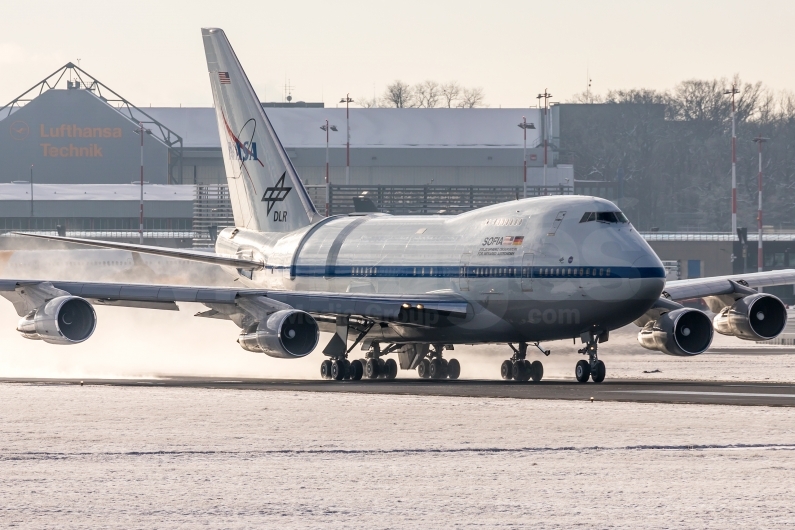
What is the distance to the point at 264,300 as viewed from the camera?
33156 millimetres

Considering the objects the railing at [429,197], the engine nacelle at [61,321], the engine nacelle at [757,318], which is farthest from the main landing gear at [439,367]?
the railing at [429,197]

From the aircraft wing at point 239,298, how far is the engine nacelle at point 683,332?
4.96 meters

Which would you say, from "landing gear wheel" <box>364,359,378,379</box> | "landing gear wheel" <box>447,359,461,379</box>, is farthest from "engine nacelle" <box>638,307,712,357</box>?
"landing gear wheel" <box>364,359,378,379</box>

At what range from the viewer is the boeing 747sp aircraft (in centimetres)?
3188

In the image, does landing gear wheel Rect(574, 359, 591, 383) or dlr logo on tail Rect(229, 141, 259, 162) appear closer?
landing gear wheel Rect(574, 359, 591, 383)

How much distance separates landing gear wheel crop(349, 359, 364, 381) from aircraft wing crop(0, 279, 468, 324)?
1.40m

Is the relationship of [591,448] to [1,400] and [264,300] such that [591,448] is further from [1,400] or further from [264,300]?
[264,300]

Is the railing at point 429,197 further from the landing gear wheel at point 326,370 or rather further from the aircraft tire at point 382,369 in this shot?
the landing gear wheel at point 326,370

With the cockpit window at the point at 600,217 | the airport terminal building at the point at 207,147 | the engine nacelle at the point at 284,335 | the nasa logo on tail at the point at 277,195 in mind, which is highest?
the airport terminal building at the point at 207,147

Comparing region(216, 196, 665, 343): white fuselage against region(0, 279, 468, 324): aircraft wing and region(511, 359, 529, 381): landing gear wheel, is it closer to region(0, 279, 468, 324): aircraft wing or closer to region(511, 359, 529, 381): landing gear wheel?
region(0, 279, 468, 324): aircraft wing

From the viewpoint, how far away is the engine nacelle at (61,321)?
32.6 m

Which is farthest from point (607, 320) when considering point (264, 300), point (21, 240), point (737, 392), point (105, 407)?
point (21, 240)

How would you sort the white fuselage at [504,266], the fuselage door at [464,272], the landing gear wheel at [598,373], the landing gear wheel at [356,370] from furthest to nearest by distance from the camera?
the landing gear wheel at [356,370] < the fuselage door at [464,272] < the landing gear wheel at [598,373] < the white fuselage at [504,266]

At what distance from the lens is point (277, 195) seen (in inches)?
1650
